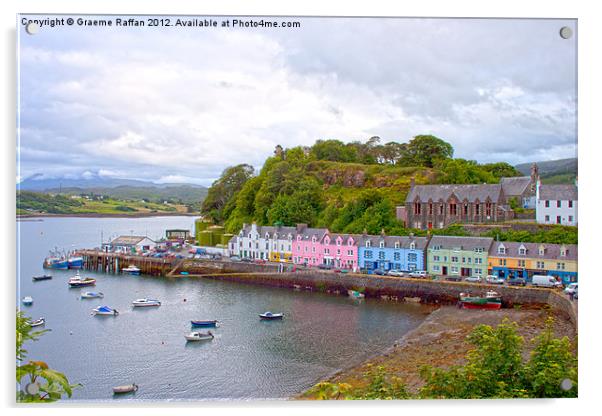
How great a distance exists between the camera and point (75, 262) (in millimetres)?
12914

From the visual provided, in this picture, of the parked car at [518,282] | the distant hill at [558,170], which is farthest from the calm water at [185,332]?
the distant hill at [558,170]

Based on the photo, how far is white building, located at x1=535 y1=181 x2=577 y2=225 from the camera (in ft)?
20.1

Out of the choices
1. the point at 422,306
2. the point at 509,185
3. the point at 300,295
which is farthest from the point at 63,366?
the point at 509,185

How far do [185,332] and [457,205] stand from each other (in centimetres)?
627

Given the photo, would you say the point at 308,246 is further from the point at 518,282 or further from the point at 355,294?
the point at 518,282

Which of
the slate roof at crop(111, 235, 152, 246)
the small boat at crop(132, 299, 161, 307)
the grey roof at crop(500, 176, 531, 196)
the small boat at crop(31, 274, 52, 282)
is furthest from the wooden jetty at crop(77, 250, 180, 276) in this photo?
the grey roof at crop(500, 176, 531, 196)

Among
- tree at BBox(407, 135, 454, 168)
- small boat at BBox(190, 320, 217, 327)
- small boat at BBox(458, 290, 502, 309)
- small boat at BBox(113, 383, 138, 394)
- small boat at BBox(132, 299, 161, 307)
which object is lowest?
small boat at BBox(113, 383, 138, 394)

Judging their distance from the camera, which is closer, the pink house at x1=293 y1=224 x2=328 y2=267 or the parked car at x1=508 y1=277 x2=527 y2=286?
the parked car at x1=508 y1=277 x2=527 y2=286

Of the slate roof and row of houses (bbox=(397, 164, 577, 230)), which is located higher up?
row of houses (bbox=(397, 164, 577, 230))

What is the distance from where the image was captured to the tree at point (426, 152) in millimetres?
15148

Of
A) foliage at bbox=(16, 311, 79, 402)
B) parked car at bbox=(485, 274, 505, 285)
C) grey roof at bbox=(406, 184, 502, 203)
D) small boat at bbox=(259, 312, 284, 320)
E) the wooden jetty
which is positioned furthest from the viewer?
the wooden jetty

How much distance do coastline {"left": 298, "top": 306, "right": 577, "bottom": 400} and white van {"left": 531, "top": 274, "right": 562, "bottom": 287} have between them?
59 centimetres

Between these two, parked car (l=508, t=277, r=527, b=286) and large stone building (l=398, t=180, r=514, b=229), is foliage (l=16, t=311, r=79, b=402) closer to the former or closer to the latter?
parked car (l=508, t=277, r=527, b=286)

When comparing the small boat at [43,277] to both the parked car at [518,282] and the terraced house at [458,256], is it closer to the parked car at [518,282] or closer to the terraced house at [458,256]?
the terraced house at [458,256]
